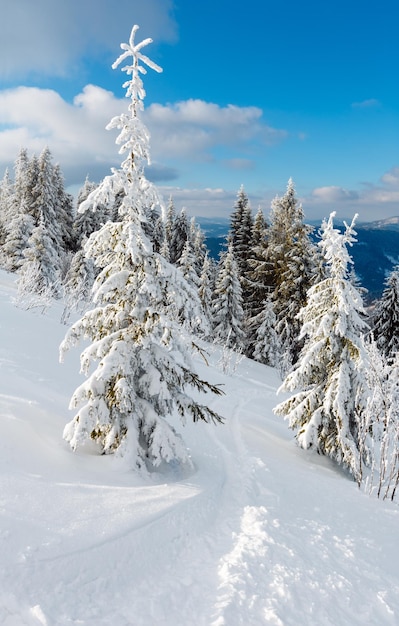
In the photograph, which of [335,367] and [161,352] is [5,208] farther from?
[161,352]

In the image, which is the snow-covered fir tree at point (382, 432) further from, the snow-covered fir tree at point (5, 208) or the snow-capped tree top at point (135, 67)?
the snow-covered fir tree at point (5, 208)

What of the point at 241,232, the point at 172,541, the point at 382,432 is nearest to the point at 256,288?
the point at 241,232

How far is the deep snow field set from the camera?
11.0 feet

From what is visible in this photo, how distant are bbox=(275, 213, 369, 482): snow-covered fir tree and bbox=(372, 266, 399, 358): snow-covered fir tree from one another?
2034cm

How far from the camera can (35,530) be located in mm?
3689

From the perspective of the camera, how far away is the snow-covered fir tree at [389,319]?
94.2 ft

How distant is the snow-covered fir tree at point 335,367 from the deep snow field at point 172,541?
2224 millimetres

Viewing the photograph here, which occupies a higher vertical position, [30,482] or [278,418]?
[30,482]

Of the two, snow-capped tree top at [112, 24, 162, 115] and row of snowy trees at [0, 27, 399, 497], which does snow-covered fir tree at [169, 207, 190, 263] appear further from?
snow-capped tree top at [112, 24, 162, 115]

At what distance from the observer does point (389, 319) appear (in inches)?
1135

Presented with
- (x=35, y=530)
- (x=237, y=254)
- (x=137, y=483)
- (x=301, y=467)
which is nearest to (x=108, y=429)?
(x=137, y=483)

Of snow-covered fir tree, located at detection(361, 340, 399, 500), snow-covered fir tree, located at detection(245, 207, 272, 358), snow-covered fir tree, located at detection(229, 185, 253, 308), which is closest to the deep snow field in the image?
snow-covered fir tree, located at detection(361, 340, 399, 500)

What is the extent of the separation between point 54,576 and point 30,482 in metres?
1.33

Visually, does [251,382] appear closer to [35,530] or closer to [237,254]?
[35,530]
